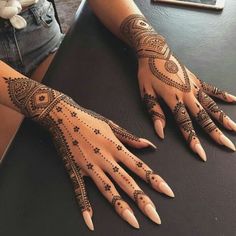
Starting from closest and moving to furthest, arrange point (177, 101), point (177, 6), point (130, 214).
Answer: point (130, 214)
point (177, 101)
point (177, 6)

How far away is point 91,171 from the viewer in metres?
0.54

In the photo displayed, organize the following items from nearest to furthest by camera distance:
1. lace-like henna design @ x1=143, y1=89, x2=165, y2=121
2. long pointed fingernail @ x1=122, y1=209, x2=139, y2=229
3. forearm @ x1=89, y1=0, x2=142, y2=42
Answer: long pointed fingernail @ x1=122, y1=209, x2=139, y2=229 < lace-like henna design @ x1=143, y1=89, x2=165, y2=121 < forearm @ x1=89, y1=0, x2=142, y2=42

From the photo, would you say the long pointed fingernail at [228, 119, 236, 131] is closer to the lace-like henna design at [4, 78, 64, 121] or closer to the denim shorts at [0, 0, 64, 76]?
the lace-like henna design at [4, 78, 64, 121]

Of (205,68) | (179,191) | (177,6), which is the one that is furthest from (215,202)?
(177,6)

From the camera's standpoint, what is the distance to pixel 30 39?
854 millimetres

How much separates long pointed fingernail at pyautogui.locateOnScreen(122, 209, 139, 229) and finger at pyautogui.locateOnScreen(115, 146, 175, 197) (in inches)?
2.2

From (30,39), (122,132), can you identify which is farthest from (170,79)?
(30,39)

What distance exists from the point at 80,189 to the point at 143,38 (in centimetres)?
32

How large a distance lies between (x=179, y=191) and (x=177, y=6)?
46 cm

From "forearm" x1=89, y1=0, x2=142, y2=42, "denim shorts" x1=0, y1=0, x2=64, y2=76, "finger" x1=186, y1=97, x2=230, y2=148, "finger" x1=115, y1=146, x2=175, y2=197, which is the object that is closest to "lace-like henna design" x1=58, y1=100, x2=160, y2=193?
"finger" x1=115, y1=146, x2=175, y2=197

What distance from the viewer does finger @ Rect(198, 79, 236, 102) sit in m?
0.62

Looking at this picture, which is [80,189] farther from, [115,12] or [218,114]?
[115,12]

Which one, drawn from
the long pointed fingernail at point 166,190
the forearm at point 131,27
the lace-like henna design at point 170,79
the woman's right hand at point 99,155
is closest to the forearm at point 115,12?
the forearm at point 131,27

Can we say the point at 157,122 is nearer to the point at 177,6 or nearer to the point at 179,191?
the point at 179,191
